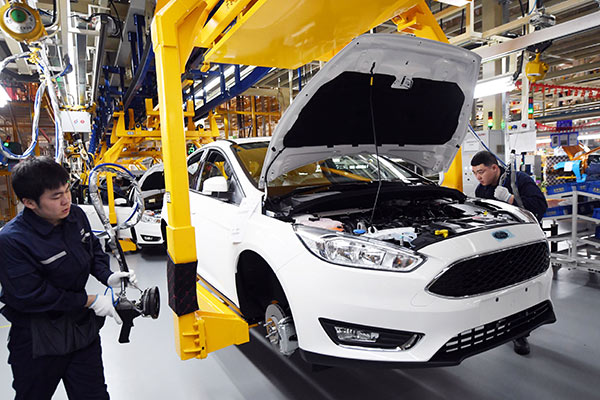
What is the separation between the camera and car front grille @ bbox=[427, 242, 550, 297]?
1738 millimetres

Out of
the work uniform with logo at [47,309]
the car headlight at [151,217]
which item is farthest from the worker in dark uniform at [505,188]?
the car headlight at [151,217]

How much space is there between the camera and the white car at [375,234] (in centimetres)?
172

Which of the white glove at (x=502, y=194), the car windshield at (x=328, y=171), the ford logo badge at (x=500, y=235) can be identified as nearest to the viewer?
the ford logo badge at (x=500, y=235)

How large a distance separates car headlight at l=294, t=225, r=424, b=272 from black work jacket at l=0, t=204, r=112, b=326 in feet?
3.53

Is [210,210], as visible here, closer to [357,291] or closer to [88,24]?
[357,291]

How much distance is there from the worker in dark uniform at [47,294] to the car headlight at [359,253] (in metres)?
1.04

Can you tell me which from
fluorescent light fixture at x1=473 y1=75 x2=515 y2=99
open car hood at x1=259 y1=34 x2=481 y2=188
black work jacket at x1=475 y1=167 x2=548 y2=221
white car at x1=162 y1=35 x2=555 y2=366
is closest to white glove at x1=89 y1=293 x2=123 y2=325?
white car at x1=162 y1=35 x2=555 y2=366

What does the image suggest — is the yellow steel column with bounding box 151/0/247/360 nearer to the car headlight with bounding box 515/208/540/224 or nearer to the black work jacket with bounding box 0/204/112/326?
the black work jacket with bounding box 0/204/112/326

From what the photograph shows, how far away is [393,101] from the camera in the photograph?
248 centimetres

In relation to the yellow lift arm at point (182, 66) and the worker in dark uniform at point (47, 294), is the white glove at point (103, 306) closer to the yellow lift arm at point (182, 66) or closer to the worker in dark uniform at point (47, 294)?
the worker in dark uniform at point (47, 294)

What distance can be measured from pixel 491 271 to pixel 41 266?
207cm

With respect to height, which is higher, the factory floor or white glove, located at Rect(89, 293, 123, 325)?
white glove, located at Rect(89, 293, 123, 325)

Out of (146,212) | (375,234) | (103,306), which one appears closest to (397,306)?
(375,234)

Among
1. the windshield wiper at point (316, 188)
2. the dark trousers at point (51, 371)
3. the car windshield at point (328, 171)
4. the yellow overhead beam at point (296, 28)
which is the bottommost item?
the dark trousers at point (51, 371)
